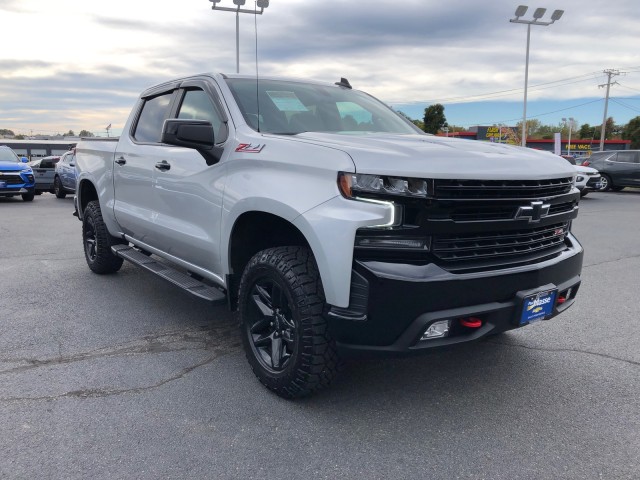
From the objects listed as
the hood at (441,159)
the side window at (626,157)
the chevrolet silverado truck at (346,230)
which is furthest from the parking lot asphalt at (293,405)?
the side window at (626,157)

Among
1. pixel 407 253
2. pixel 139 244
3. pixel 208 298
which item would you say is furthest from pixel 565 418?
pixel 139 244

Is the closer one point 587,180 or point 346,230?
point 346,230

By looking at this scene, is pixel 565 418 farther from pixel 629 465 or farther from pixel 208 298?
pixel 208 298

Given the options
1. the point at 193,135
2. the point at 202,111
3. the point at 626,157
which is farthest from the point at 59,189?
the point at 626,157

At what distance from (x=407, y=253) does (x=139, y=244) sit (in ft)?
10.8

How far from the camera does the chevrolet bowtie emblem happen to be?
9.65ft

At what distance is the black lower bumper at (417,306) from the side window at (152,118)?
2.84 m

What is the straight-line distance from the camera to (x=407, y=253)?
8.84 feet

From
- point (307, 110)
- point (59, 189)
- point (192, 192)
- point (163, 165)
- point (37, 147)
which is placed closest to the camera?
point (192, 192)

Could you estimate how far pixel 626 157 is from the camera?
71.9 feet

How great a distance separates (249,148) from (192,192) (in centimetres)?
74

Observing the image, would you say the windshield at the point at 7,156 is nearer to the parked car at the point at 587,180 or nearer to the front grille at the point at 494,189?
the parked car at the point at 587,180

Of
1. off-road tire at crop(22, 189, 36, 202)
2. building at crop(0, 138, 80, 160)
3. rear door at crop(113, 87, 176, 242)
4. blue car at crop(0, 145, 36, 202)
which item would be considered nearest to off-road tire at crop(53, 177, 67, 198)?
off-road tire at crop(22, 189, 36, 202)

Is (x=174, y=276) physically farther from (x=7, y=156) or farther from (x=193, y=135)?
(x=7, y=156)
